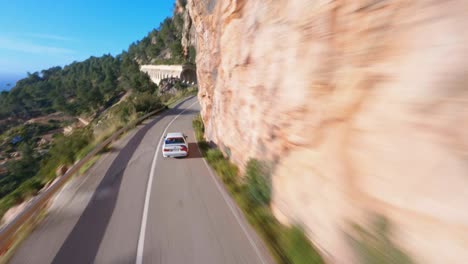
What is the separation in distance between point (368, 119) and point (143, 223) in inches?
256

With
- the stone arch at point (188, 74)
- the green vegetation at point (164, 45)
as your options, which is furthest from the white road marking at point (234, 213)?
the green vegetation at point (164, 45)

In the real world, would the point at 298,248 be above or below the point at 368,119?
below

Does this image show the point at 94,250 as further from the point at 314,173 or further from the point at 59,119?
the point at 59,119

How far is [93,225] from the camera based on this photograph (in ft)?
24.2

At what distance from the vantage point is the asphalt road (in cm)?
612

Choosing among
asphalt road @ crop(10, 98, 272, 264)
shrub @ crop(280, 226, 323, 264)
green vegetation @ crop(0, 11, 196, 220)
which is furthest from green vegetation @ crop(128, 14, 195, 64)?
shrub @ crop(280, 226, 323, 264)

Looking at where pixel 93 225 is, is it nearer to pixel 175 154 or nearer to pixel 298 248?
pixel 298 248

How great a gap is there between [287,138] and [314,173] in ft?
5.28

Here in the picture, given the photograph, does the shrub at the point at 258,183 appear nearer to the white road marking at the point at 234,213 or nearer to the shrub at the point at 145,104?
the white road marking at the point at 234,213

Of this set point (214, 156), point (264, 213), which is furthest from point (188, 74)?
point (264, 213)

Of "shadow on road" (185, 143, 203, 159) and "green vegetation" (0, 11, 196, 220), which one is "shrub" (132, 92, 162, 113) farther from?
"shadow on road" (185, 143, 203, 159)

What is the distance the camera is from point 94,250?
6.24 meters

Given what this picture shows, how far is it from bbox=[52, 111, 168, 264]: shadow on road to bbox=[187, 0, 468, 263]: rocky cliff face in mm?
5078

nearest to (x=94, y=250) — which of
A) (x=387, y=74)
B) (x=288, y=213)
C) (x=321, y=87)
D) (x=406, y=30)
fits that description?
(x=288, y=213)
